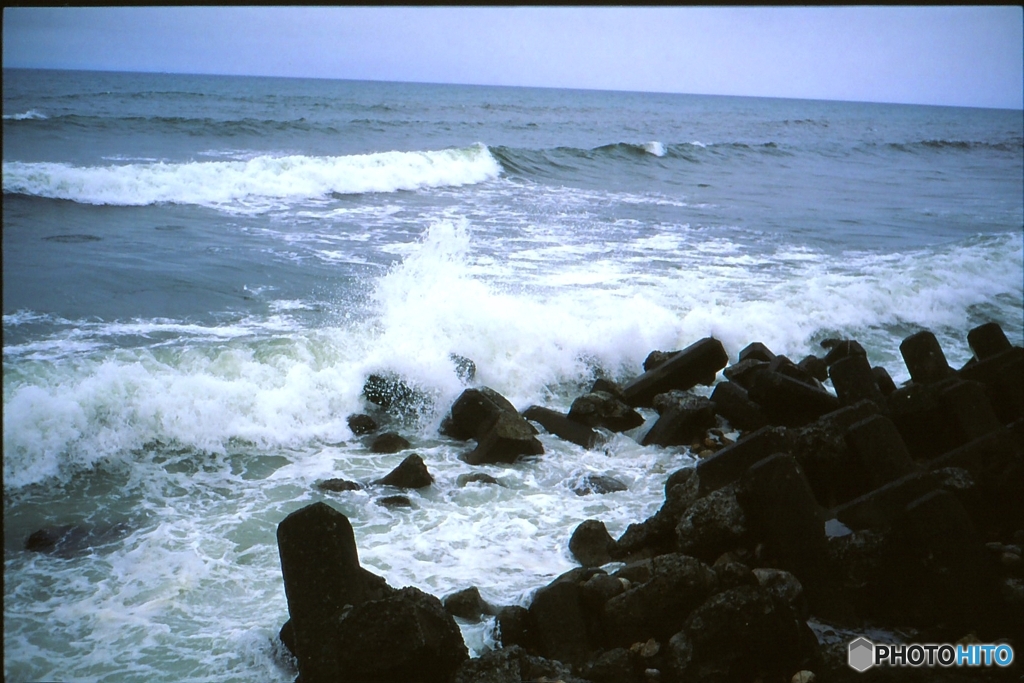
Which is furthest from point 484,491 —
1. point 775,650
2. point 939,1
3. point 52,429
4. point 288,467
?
point 939,1

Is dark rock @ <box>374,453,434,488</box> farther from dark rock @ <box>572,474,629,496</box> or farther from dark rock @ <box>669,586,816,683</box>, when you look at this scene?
dark rock @ <box>669,586,816,683</box>

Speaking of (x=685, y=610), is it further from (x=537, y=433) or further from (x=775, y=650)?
(x=537, y=433)

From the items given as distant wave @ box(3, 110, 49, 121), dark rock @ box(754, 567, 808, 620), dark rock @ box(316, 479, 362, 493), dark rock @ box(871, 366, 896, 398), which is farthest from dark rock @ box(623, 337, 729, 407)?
distant wave @ box(3, 110, 49, 121)

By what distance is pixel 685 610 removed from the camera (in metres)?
3.83

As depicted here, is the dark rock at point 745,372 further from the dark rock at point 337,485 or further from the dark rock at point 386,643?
the dark rock at point 386,643

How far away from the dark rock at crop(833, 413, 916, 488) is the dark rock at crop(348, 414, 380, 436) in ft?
12.8

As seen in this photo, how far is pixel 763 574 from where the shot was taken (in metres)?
4.02

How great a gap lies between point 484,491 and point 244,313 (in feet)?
14.6

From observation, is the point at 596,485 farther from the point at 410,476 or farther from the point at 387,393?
the point at 387,393

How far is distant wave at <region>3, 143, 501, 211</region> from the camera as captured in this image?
14.5 m

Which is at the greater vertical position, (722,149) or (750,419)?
(722,149)

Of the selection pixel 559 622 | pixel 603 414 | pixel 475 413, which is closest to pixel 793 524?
pixel 559 622

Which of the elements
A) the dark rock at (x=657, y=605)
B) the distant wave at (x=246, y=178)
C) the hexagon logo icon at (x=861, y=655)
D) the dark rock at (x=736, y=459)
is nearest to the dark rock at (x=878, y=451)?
the dark rock at (x=736, y=459)

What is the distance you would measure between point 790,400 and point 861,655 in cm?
330
